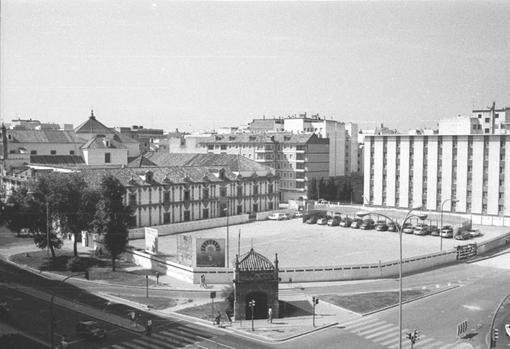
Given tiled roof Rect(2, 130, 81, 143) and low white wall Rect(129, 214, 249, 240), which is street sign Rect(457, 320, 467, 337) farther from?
tiled roof Rect(2, 130, 81, 143)

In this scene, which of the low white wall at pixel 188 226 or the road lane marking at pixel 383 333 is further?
the low white wall at pixel 188 226

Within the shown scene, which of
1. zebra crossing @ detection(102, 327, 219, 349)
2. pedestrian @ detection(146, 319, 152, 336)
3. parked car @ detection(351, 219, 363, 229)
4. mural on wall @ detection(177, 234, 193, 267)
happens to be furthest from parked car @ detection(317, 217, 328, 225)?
pedestrian @ detection(146, 319, 152, 336)

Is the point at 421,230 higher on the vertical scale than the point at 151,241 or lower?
lower

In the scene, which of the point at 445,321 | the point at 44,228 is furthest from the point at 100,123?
the point at 445,321

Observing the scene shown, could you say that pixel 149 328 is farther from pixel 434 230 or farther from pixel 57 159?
pixel 57 159

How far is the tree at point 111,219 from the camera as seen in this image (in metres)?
64.1

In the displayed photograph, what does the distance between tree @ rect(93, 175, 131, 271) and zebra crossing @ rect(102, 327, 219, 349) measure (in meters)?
22.6

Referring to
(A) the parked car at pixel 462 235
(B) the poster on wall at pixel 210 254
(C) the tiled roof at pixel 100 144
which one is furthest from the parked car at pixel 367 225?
(C) the tiled roof at pixel 100 144

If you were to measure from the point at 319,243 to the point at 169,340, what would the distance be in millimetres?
42663

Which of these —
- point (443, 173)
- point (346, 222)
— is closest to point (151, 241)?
point (346, 222)

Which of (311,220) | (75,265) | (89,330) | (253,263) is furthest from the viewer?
(311,220)

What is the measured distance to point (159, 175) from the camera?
300 ft

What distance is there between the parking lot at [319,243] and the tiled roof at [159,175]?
9388 millimetres

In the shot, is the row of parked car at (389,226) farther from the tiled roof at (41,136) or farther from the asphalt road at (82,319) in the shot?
the tiled roof at (41,136)
